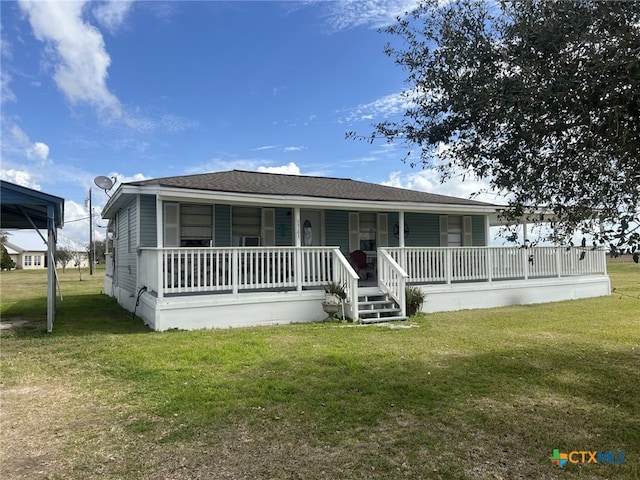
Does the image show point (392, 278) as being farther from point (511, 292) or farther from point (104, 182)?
point (104, 182)

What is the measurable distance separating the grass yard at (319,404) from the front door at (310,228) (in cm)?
455

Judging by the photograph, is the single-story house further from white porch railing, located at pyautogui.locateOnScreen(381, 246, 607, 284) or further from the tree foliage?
the tree foliage

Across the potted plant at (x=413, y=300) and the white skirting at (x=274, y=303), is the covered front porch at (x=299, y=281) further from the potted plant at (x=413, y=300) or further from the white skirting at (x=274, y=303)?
the potted plant at (x=413, y=300)

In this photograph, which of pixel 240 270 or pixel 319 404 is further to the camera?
pixel 240 270

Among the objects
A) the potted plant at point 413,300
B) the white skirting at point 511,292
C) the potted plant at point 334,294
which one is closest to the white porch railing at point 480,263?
the white skirting at point 511,292

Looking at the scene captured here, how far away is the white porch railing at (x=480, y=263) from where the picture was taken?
10.8 m

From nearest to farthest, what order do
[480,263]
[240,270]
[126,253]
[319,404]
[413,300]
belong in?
[319,404] → [240,270] → [413,300] → [480,263] → [126,253]

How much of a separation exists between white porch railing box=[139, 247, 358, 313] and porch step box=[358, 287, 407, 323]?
16.5 inches

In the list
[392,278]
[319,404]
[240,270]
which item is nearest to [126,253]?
[240,270]

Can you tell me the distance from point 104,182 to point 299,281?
24.0ft

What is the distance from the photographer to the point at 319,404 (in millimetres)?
4176

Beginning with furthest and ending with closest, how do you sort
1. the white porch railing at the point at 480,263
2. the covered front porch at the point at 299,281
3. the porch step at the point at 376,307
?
the white porch railing at the point at 480,263 < the porch step at the point at 376,307 < the covered front porch at the point at 299,281

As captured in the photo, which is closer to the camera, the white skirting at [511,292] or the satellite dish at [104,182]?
the white skirting at [511,292]

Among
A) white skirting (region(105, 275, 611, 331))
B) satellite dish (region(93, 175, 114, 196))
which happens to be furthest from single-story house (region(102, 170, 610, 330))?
satellite dish (region(93, 175, 114, 196))
